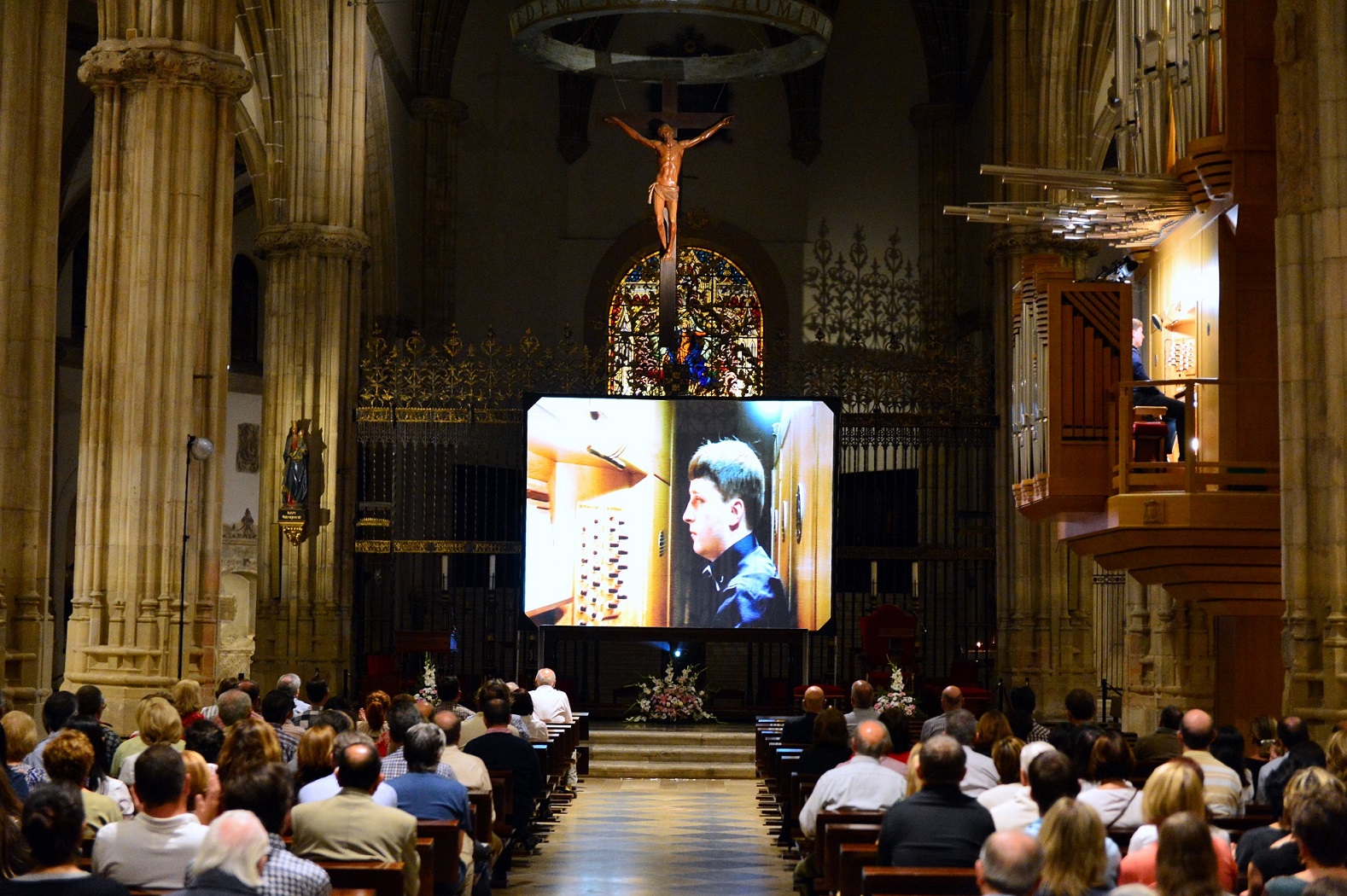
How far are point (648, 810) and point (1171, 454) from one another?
4.89 m

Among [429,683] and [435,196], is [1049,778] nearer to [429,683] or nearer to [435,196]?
[429,683]

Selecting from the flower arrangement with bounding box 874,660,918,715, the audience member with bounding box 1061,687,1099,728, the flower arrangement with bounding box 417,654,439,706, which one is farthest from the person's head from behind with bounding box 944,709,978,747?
the flower arrangement with bounding box 417,654,439,706

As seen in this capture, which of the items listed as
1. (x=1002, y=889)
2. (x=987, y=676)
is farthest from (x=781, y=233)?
(x=1002, y=889)

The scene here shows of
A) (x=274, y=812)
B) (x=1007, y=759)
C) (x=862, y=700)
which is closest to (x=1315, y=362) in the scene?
(x=862, y=700)

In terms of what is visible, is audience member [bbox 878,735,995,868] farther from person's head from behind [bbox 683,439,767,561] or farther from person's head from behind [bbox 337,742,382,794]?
person's head from behind [bbox 683,439,767,561]

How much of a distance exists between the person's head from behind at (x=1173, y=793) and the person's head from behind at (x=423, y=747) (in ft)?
10.5

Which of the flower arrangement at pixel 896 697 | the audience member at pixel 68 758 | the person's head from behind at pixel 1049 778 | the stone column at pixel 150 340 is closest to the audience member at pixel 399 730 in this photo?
the audience member at pixel 68 758

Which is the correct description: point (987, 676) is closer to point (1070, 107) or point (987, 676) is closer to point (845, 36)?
point (1070, 107)

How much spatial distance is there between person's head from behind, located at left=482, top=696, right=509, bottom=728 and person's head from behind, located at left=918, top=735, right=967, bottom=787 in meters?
4.59

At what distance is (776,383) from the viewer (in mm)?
24891

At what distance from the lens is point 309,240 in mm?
19625

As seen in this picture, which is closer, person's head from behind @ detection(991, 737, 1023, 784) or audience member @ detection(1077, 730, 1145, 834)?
audience member @ detection(1077, 730, 1145, 834)

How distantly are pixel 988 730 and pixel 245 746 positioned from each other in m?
3.53

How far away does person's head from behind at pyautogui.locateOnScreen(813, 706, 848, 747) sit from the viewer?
9.32 meters
